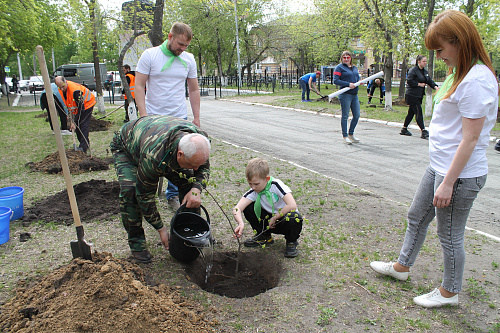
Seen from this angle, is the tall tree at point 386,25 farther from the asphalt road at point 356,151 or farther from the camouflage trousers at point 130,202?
the camouflage trousers at point 130,202

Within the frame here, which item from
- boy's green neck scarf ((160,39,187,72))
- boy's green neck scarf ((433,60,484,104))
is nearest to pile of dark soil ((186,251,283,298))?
boy's green neck scarf ((433,60,484,104))

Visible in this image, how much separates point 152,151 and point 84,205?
2500 mm

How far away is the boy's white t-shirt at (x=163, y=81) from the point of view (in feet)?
13.9

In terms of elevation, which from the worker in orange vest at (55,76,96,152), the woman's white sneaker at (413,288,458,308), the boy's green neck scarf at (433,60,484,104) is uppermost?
the boy's green neck scarf at (433,60,484,104)

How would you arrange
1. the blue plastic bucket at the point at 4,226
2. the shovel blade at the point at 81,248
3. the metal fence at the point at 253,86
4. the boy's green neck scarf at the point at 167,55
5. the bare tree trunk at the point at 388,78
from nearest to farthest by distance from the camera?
the shovel blade at the point at 81,248
the blue plastic bucket at the point at 4,226
the boy's green neck scarf at the point at 167,55
the bare tree trunk at the point at 388,78
the metal fence at the point at 253,86

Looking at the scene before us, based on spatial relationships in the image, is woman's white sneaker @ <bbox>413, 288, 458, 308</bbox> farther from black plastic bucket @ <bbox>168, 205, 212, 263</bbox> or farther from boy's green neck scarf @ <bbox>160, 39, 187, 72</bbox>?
boy's green neck scarf @ <bbox>160, 39, 187, 72</bbox>

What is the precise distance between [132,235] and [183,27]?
2209 millimetres

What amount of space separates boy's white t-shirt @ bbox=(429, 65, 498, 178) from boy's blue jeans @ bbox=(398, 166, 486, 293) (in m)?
0.09

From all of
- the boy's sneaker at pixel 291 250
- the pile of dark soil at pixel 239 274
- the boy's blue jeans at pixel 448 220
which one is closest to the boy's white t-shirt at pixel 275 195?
the boy's sneaker at pixel 291 250

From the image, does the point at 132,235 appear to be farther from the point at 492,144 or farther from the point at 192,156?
the point at 492,144

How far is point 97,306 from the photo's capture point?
101 inches

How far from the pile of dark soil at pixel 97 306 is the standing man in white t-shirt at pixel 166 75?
1901mm

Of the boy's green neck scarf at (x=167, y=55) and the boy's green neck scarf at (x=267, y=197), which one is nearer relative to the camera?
the boy's green neck scarf at (x=267, y=197)

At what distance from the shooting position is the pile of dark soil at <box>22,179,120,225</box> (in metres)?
4.55
